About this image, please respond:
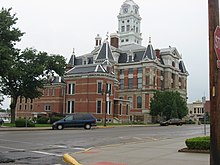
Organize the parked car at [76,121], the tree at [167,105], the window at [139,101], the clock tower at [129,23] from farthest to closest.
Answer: the clock tower at [129,23]
the window at [139,101]
the tree at [167,105]
the parked car at [76,121]

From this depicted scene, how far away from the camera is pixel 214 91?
760cm

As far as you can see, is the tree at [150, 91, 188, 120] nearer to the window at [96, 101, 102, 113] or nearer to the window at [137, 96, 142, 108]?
the window at [137, 96, 142, 108]

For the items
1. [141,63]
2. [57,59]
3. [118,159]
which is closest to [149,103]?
[141,63]

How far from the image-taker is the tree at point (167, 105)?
2975 inches

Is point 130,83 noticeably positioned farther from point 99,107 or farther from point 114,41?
point 99,107

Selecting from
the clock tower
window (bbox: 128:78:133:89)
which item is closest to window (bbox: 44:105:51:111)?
window (bbox: 128:78:133:89)

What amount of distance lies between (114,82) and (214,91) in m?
61.5

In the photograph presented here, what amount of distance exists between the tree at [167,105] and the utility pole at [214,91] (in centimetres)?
6841

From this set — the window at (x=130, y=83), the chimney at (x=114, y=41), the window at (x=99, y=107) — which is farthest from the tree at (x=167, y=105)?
the chimney at (x=114, y=41)

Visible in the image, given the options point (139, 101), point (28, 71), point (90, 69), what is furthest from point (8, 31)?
point (139, 101)

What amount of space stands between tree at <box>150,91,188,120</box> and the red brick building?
629cm

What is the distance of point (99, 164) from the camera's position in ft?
36.8

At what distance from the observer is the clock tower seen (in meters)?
119

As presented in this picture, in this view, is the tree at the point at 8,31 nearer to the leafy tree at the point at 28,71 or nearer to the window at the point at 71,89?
the leafy tree at the point at 28,71
